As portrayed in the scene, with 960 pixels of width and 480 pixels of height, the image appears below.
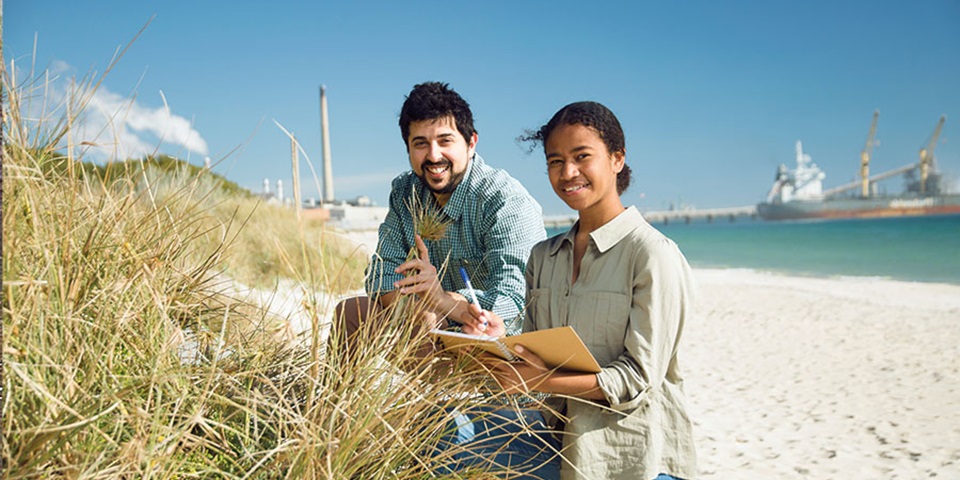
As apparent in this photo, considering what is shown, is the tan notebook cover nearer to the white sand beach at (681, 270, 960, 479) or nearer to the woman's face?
the woman's face

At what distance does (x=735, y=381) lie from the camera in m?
6.53

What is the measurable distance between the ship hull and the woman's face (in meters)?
84.3

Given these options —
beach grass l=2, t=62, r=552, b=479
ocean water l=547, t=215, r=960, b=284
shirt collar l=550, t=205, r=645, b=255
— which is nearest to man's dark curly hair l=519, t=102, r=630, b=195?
shirt collar l=550, t=205, r=645, b=255

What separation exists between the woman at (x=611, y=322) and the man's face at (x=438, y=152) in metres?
0.81

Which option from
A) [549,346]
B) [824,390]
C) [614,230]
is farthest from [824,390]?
[549,346]

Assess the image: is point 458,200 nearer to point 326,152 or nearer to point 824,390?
point 824,390

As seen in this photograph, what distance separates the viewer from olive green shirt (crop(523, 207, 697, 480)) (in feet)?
5.78

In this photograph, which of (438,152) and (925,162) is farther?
(925,162)

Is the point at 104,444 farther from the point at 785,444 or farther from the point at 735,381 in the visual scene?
the point at 735,381

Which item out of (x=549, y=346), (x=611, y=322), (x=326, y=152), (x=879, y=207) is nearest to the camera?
(x=549, y=346)

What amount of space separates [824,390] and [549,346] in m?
5.56

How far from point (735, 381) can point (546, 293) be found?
16.7ft

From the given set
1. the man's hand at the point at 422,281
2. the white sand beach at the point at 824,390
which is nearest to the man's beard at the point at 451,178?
the man's hand at the point at 422,281

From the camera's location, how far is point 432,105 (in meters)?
2.73
